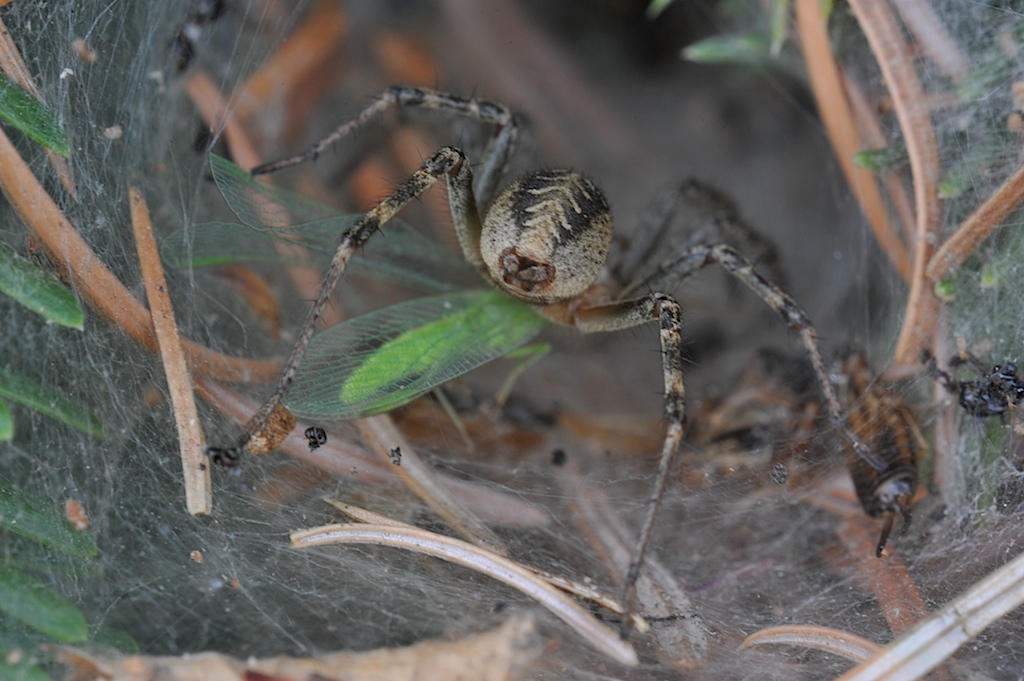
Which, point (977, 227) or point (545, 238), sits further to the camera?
point (545, 238)

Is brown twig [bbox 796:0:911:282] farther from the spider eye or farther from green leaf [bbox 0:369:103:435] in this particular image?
green leaf [bbox 0:369:103:435]

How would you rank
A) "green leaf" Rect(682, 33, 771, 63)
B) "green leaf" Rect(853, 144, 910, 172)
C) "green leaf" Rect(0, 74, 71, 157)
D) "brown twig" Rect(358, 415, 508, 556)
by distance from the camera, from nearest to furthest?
"green leaf" Rect(0, 74, 71, 157)
"brown twig" Rect(358, 415, 508, 556)
"green leaf" Rect(853, 144, 910, 172)
"green leaf" Rect(682, 33, 771, 63)

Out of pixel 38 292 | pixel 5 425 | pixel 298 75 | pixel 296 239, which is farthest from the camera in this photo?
pixel 298 75

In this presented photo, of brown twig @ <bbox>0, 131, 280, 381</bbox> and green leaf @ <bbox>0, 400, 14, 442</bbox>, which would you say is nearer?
green leaf @ <bbox>0, 400, 14, 442</bbox>

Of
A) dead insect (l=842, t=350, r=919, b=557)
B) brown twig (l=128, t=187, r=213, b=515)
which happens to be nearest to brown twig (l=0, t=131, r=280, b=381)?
brown twig (l=128, t=187, r=213, b=515)

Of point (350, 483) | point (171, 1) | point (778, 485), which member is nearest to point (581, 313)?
point (778, 485)

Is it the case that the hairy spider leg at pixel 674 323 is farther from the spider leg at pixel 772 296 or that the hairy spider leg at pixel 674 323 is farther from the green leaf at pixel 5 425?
the green leaf at pixel 5 425

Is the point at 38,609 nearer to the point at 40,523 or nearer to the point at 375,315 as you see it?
the point at 40,523

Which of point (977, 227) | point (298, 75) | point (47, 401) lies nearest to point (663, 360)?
point (977, 227)
